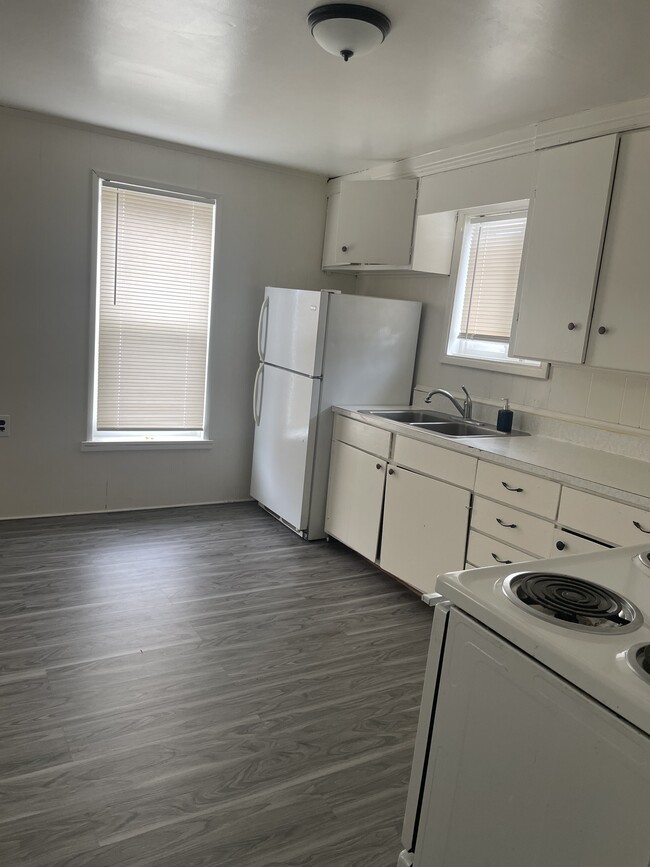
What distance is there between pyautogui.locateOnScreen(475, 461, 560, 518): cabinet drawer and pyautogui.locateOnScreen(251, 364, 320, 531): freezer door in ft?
4.41

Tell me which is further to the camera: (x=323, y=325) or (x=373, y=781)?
(x=323, y=325)

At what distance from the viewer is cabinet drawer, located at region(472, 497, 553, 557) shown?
2.60 meters

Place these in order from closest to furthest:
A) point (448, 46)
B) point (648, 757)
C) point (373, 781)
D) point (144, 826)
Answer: point (648, 757) < point (144, 826) < point (373, 781) < point (448, 46)

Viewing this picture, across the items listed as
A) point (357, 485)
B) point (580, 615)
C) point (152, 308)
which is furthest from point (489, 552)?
point (152, 308)

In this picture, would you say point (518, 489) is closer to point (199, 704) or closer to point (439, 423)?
point (439, 423)

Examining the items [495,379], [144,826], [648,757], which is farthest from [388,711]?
[495,379]

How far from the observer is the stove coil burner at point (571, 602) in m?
1.11

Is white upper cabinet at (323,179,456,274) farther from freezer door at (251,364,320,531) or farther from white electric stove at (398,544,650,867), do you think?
white electric stove at (398,544,650,867)

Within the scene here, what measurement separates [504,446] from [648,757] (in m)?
2.17

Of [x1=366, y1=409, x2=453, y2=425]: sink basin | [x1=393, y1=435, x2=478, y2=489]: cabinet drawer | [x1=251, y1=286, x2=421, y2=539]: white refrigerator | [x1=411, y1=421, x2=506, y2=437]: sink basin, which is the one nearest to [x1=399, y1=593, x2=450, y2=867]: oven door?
[x1=393, y1=435, x2=478, y2=489]: cabinet drawer

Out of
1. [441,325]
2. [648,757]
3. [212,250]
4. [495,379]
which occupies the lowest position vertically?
[648,757]

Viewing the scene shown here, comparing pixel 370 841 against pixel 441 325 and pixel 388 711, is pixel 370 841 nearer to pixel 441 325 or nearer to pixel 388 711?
pixel 388 711

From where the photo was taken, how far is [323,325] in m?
3.81

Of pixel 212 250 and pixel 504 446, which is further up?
pixel 212 250
